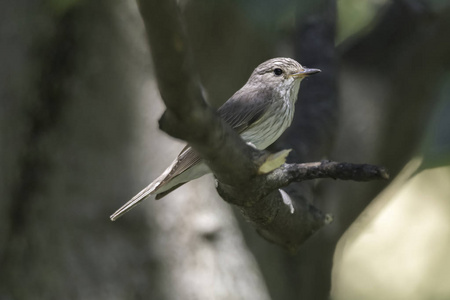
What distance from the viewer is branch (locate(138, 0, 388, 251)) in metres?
1.46

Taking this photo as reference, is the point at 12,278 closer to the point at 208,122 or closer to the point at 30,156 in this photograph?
the point at 30,156

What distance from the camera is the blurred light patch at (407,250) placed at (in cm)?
689

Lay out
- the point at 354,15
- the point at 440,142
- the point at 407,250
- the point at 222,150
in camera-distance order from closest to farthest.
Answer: the point at 222,150 < the point at 440,142 < the point at 354,15 < the point at 407,250

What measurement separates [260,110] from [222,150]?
1.51 metres

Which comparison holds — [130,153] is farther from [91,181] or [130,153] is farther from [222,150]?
[222,150]

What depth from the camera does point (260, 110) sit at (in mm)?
3418

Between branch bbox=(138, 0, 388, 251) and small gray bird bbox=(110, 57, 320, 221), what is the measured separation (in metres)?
0.50

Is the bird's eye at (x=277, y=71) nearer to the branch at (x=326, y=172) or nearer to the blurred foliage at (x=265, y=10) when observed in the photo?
the blurred foliage at (x=265, y=10)

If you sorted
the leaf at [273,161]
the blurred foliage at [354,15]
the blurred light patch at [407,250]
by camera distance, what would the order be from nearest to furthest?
the leaf at [273,161], the blurred foliage at [354,15], the blurred light patch at [407,250]

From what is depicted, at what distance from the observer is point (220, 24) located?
12.8 feet

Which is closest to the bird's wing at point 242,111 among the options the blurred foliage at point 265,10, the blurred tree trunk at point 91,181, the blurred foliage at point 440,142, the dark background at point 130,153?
the dark background at point 130,153

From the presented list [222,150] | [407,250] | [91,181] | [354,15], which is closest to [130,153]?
[91,181]

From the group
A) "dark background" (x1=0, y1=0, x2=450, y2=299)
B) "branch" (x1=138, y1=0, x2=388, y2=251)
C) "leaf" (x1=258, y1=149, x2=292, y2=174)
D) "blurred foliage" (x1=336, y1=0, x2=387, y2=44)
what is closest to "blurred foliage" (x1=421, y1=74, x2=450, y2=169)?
"dark background" (x1=0, y1=0, x2=450, y2=299)

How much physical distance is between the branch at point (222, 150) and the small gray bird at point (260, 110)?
502mm
